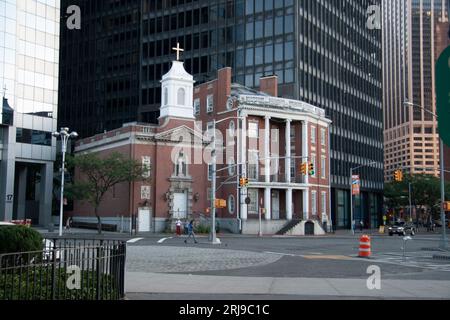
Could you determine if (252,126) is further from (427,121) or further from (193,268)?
(193,268)

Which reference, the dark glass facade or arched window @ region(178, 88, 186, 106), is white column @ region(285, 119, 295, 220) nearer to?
arched window @ region(178, 88, 186, 106)

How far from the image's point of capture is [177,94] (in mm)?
64688

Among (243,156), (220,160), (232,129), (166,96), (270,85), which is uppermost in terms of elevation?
(270,85)

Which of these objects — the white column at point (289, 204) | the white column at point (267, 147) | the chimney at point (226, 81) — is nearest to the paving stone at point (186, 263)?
the white column at point (267, 147)

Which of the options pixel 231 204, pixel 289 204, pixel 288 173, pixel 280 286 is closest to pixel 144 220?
pixel 231 204

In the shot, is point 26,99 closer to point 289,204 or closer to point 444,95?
point 289,204

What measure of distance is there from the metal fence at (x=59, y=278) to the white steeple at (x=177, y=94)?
51754 mm

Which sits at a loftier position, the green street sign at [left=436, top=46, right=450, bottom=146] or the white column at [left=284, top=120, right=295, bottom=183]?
the white column at [left=284, top=120, right=295, bottom=183]

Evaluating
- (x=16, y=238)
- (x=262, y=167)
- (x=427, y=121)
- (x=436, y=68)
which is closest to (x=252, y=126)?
(x=262, y=167)

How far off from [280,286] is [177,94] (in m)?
51.4

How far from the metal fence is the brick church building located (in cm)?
4692

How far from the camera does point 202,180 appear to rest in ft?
215

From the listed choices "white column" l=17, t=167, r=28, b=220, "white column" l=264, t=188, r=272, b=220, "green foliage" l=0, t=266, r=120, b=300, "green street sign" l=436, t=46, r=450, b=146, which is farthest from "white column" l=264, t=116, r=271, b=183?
"green street sign" l=436, t=46, r=450, b=146

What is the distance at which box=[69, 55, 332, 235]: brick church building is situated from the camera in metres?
61.5
